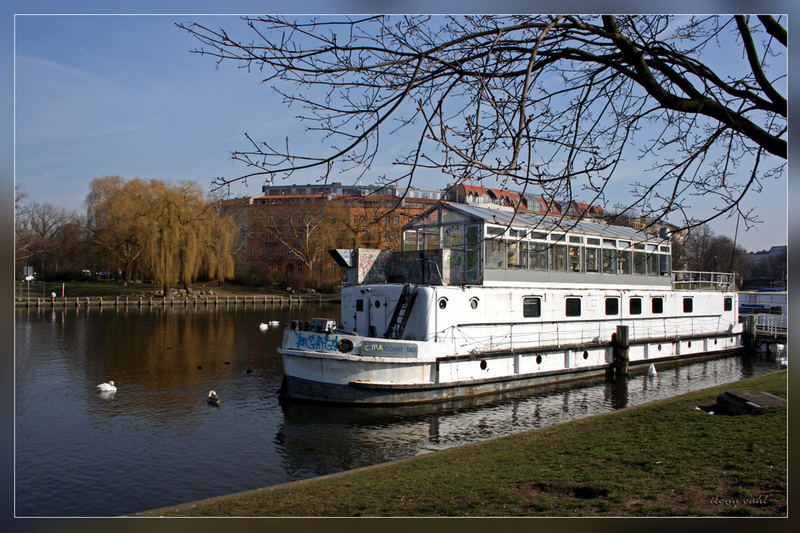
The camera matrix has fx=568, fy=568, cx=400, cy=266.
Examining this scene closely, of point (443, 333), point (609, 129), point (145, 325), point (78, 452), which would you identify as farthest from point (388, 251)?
point (145, 325)

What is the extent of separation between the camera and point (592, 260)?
23312 mm

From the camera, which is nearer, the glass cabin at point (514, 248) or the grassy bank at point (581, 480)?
the grassy bank at point (581, 480)

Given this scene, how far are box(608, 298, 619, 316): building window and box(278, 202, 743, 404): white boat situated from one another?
0.20ft

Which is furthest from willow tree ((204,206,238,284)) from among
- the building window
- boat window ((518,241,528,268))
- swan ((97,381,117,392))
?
the building window

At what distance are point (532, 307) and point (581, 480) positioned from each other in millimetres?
12703

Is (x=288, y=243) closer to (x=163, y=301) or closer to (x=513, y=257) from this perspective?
(x=163, y=301)

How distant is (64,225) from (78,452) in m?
48.6

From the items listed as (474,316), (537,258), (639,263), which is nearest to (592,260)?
(537,258)

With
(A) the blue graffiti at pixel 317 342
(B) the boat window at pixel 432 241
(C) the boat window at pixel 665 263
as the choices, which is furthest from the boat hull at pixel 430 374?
(C) the boat window at pixel 665 263

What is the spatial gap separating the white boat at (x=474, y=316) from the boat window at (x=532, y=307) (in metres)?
0.05

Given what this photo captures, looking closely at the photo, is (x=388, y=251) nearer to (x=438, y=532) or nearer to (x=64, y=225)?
(x=438, y=532)

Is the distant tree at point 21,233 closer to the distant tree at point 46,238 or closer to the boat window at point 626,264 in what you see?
the distant tree at point 46,238

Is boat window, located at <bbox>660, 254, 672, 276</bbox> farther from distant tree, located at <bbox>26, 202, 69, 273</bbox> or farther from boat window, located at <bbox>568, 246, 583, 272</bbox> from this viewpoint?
distant tree, located at <bbox>26, 202, 69, 273</bbox>

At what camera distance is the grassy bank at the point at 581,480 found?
6895mm
